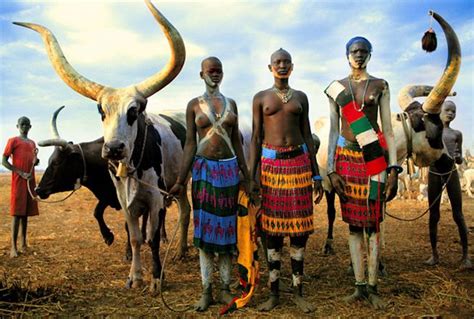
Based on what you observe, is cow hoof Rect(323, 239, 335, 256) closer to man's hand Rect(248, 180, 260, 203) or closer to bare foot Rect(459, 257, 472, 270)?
bare foot Rect(459, 257, 472, 270)

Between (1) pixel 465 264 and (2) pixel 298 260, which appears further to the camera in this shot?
(1) pixel 465 264

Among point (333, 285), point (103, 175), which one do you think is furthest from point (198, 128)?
point (103, 175)

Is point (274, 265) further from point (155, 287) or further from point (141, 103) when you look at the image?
point (141, 103)

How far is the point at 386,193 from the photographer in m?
4.01

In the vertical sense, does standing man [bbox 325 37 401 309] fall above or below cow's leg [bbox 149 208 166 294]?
above

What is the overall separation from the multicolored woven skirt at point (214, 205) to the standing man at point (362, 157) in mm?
1077

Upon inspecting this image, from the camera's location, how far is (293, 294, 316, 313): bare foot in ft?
13.0

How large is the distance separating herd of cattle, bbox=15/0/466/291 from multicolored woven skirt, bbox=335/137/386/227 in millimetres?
1383

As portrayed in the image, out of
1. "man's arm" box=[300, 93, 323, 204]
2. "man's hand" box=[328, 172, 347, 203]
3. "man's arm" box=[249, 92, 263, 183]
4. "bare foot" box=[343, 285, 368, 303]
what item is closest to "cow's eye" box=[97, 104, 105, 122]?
"man's arm" box=[249, 92, 263, 183]

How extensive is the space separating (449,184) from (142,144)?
14.0ft

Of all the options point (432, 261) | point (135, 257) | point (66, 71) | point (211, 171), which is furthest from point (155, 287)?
point (432, 261)

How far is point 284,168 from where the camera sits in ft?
13.0

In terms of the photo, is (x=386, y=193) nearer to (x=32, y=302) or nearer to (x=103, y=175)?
(x=32, y=302)

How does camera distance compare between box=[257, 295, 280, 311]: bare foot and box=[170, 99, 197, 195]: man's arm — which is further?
box=[170, 99, 197, 195]: man's arm
